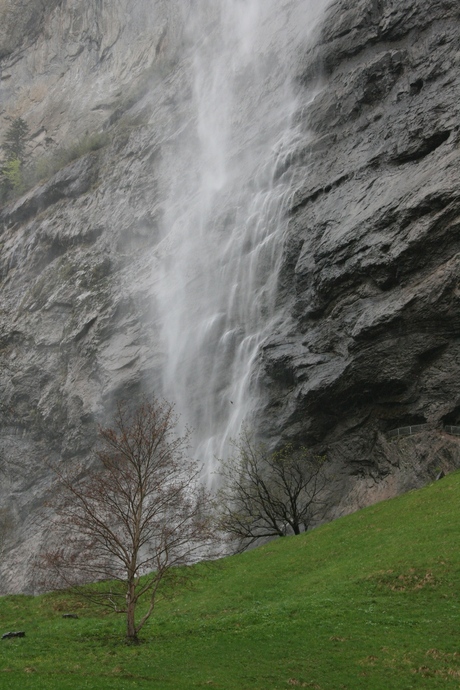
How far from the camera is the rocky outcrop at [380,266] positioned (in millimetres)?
30609

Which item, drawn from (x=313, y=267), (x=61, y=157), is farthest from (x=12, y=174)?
(x=313, y=267)

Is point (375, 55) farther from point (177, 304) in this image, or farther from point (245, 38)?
point (245, 38)

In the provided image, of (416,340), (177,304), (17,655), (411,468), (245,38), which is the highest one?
(245,38)

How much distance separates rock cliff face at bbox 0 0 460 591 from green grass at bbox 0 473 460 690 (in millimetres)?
7353

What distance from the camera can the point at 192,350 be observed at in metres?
44.1

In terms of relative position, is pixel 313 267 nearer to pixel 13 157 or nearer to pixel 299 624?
pixel 299 624

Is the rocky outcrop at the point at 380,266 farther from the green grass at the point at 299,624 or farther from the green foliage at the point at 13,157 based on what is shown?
the green foliage at the point at 13,157

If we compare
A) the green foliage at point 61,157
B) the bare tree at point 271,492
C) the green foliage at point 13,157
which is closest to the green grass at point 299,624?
the bare tree at point 271,492

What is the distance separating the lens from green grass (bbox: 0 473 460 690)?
12.8 meters

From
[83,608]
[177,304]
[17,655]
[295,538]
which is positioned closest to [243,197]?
[177,304]

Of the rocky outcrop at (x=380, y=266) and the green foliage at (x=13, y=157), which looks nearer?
the rocky outcrop at (x=380, y=266)

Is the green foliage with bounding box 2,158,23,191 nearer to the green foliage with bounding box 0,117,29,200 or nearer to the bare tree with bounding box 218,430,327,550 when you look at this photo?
the green foliage with bounding box 0,117,29,200

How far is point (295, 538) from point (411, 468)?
6.25 meters

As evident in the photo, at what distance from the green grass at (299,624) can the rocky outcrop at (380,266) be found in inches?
252
